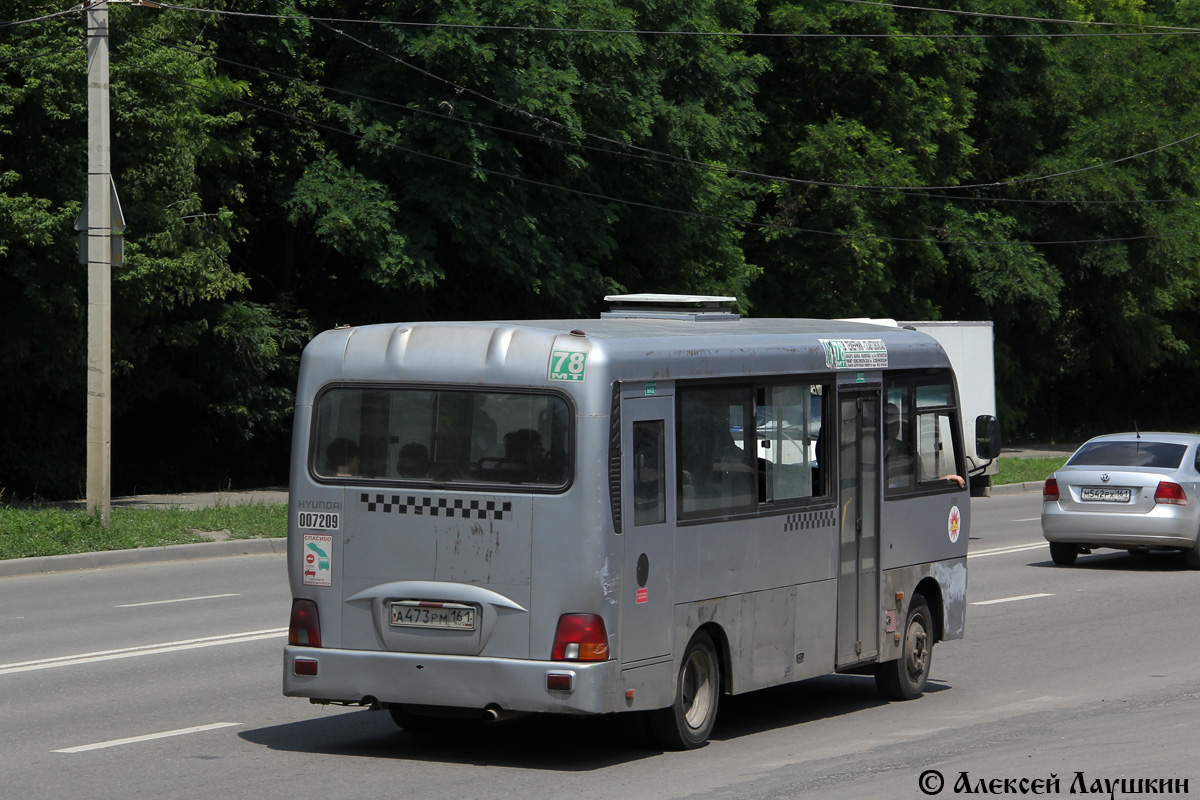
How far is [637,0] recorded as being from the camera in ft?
113

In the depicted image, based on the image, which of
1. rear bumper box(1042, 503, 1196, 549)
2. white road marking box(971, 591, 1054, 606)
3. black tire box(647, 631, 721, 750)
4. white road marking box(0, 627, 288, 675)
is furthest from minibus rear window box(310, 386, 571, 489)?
rear bumper box(1042, 503, 1196, 549)

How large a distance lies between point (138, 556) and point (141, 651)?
751 cm

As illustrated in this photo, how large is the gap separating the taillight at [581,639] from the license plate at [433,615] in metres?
0.50

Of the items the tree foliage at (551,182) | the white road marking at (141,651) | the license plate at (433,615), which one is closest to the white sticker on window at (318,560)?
the license plate at (433,615)

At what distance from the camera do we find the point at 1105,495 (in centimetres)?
1914

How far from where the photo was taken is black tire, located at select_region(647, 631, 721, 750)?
28.0ft

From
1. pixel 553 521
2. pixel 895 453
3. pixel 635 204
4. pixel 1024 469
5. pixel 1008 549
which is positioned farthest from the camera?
pixel 1024 469

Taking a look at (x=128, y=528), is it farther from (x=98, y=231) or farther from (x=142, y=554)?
(x=98, y=231)

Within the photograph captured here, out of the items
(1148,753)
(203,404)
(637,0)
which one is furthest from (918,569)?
(637,0)

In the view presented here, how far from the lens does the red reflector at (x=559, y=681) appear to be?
7855 millimetres

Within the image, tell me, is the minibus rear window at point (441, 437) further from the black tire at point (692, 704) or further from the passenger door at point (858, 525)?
the passenger door at point (858, 525)

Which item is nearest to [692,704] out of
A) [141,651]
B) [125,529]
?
[141,651]

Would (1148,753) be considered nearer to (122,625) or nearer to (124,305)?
(122,625)

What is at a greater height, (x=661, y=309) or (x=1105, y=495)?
(x=661, y=309)
